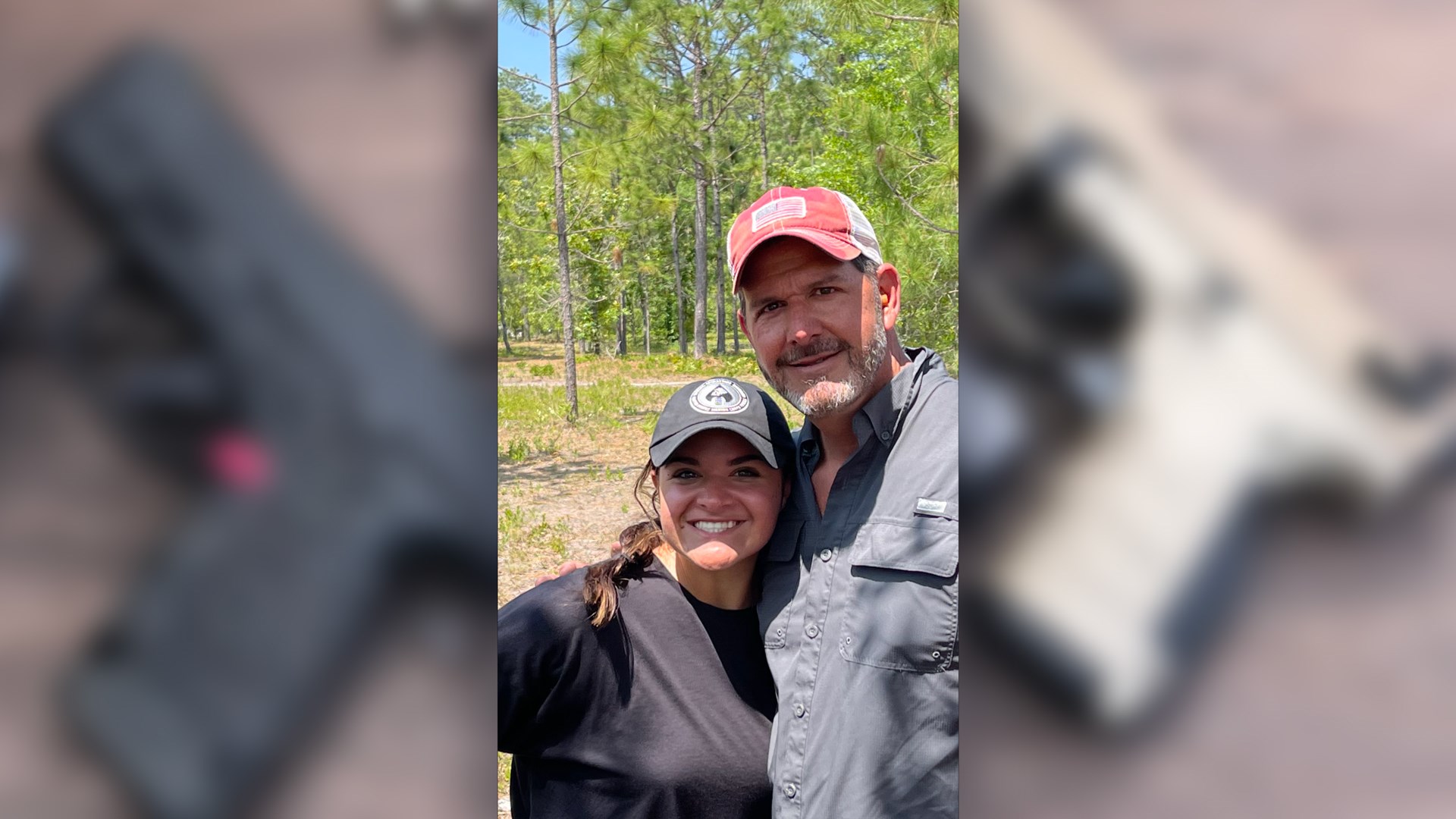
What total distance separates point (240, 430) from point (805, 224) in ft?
3.09

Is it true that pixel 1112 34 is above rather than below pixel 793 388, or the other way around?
above

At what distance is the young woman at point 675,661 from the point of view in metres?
1.47

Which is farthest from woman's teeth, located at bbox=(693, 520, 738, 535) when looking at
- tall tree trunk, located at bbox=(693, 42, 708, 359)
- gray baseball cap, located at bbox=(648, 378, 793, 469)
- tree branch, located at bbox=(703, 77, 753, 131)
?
tall tree trunk, located at bbox=(693, 42, 708, 359)

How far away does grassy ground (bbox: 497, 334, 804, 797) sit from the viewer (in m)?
6.76

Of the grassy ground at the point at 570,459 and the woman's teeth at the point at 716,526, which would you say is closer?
the woman's teeth at the point at 716,526

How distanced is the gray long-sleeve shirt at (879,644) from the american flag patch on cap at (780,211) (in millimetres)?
350

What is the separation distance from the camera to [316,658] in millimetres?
770

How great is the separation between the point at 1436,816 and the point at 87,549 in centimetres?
101

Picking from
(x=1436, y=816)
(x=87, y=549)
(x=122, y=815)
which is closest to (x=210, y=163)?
(x=87, y=549)

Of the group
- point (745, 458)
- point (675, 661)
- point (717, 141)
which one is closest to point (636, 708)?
point (675, 661)

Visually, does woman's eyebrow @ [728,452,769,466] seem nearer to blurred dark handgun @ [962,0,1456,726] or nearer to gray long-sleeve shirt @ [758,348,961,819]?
gray long-sleeve shirt @ [758,348,961,819]

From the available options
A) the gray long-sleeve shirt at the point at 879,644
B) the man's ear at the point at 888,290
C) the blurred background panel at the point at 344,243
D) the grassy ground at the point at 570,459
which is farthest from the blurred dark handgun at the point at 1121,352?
the grassy ground at the point at 570,459

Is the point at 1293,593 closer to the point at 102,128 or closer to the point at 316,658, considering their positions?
the point at 316,658

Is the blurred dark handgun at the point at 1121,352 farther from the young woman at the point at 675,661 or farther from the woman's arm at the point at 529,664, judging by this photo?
the woman's arm at the point at 529,664
